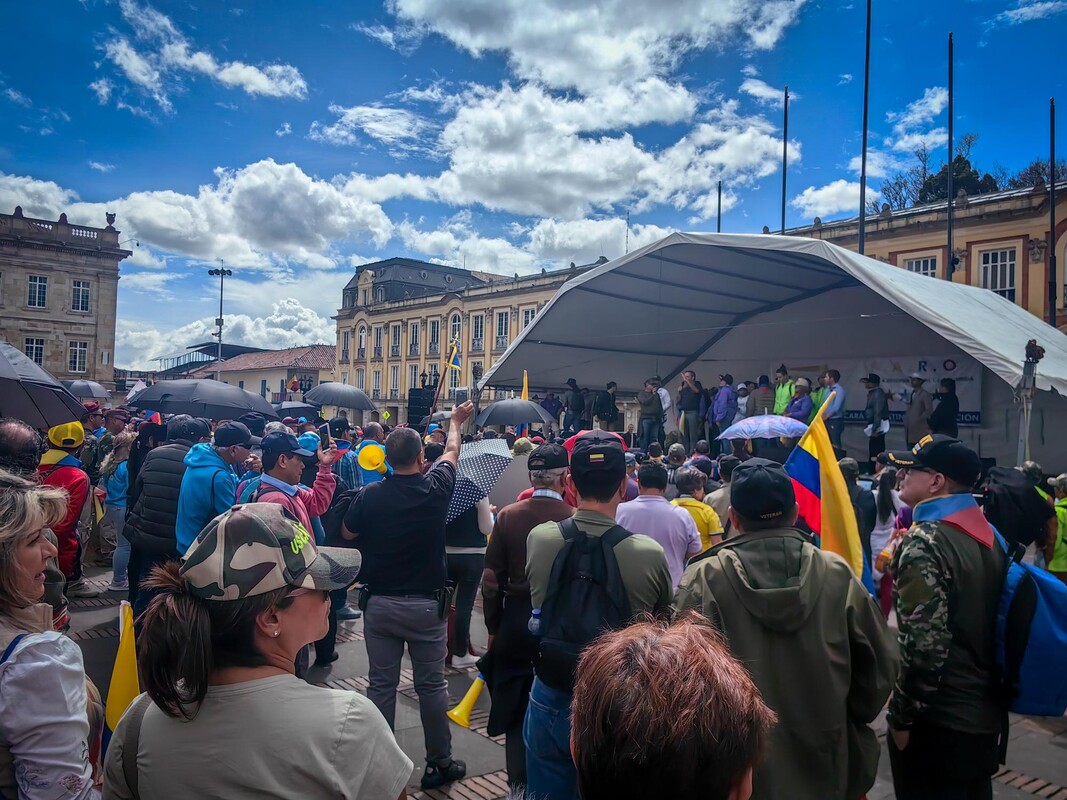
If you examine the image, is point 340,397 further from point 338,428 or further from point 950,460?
point 950,460

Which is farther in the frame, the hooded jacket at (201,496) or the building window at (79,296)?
the building window at (79,296)

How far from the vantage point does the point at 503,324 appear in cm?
4956

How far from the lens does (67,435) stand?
20.3 feet

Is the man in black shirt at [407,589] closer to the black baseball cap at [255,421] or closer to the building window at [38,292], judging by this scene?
the black baseball cap at [255,421]

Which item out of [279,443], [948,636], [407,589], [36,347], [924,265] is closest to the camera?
[948,636]

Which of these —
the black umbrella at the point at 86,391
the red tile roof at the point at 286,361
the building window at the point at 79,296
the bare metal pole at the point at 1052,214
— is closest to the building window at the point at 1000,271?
the bare metal pole at the point at 1052,214

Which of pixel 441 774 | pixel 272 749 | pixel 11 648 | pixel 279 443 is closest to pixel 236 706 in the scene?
pixel 272 749

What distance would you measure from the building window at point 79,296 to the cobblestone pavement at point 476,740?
51.1 meters

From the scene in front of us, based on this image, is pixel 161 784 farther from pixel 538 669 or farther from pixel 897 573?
pixel 897 573

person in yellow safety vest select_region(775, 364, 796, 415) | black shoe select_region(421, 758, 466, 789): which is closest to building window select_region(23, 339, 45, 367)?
person in yellow safety vest select_region(775, 364, 796, 415)

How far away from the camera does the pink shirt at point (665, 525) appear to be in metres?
4.45

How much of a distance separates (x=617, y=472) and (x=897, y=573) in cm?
125

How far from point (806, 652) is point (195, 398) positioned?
1037cm

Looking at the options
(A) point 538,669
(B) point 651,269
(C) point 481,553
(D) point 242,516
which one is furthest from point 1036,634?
(B) point 651,269
